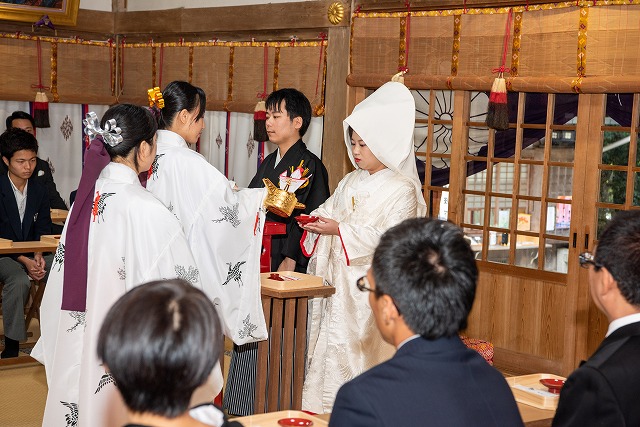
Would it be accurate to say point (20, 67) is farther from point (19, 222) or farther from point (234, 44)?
point (19, 222)

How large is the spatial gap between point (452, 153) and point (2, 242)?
3042mm

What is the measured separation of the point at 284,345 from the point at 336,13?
3243 millimetres

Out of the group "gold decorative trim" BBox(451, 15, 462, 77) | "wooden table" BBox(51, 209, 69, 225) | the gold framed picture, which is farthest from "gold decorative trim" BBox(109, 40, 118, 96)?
"gold decorative trim" BBox(451, 15, 462, 77)

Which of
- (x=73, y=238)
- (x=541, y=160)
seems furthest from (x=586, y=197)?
(x=73, y=238)

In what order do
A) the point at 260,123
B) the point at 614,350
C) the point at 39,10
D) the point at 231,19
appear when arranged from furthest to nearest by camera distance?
1. the point at 39,10
2. the point at 231,19
3. the point at 260,123
4. the point at 614,350

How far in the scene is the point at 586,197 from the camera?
18.5 feet

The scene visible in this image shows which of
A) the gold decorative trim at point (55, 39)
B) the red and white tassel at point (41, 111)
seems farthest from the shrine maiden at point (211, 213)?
the gold decorative trim at point (55, 39)

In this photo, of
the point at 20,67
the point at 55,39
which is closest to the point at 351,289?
the point at 20,67

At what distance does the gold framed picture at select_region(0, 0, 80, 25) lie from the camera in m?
8.03

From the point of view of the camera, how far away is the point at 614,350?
7.06ft

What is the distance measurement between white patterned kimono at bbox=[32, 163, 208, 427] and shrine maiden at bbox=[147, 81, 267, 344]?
60 centimetres

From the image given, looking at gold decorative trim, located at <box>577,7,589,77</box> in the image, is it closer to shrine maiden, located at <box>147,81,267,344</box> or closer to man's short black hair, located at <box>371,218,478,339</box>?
shrine maiden, located at <box>147,81,267,344</box>

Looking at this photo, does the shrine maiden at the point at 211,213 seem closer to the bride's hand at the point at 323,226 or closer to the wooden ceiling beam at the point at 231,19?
the bride's hand at the point at 323,226

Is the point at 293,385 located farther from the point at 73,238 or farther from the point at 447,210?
the point at 447,210
